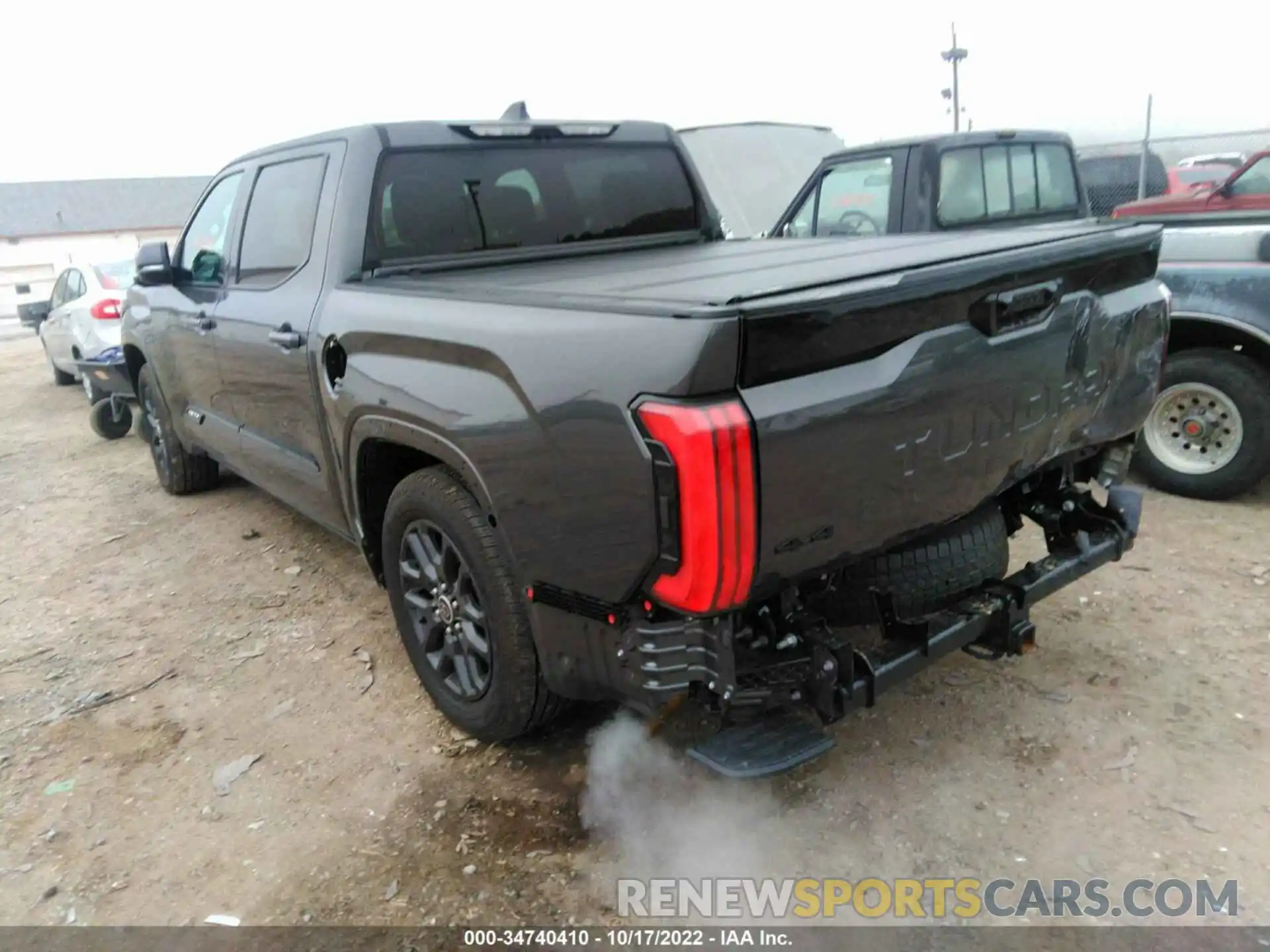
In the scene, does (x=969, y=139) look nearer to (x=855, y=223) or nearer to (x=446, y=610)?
(x=855, y=223)

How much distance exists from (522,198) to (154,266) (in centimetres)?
212

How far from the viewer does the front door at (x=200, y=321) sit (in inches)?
174

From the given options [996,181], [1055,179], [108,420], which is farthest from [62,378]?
[1055,179]

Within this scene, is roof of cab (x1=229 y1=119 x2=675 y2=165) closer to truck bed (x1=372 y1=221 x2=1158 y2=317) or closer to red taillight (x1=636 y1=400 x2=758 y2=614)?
truck bed (x1=372 y1=221 x2=1158 y2=317)

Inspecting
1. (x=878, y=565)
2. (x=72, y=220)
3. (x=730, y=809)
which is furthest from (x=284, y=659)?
(x=72, y=220)

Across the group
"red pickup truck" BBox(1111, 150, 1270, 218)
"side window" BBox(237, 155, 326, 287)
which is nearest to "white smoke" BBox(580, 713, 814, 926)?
"side window" BBox(237, 155, 326, 287)

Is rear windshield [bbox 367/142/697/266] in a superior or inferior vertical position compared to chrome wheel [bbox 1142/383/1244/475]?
superior

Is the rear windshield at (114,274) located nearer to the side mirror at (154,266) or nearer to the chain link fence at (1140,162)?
the side mirror at (154,266)

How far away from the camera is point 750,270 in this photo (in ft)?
8.80

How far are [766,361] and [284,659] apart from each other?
282 cm

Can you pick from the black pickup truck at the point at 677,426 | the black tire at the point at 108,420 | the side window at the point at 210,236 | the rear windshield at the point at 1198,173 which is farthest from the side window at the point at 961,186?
the rear windshield at the point at 1198,173

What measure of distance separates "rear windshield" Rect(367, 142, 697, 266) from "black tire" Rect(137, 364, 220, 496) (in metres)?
3.00

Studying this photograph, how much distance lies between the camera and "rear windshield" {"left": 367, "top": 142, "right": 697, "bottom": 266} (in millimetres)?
3537

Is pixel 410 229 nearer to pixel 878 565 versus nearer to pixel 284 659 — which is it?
pixel 284 659
